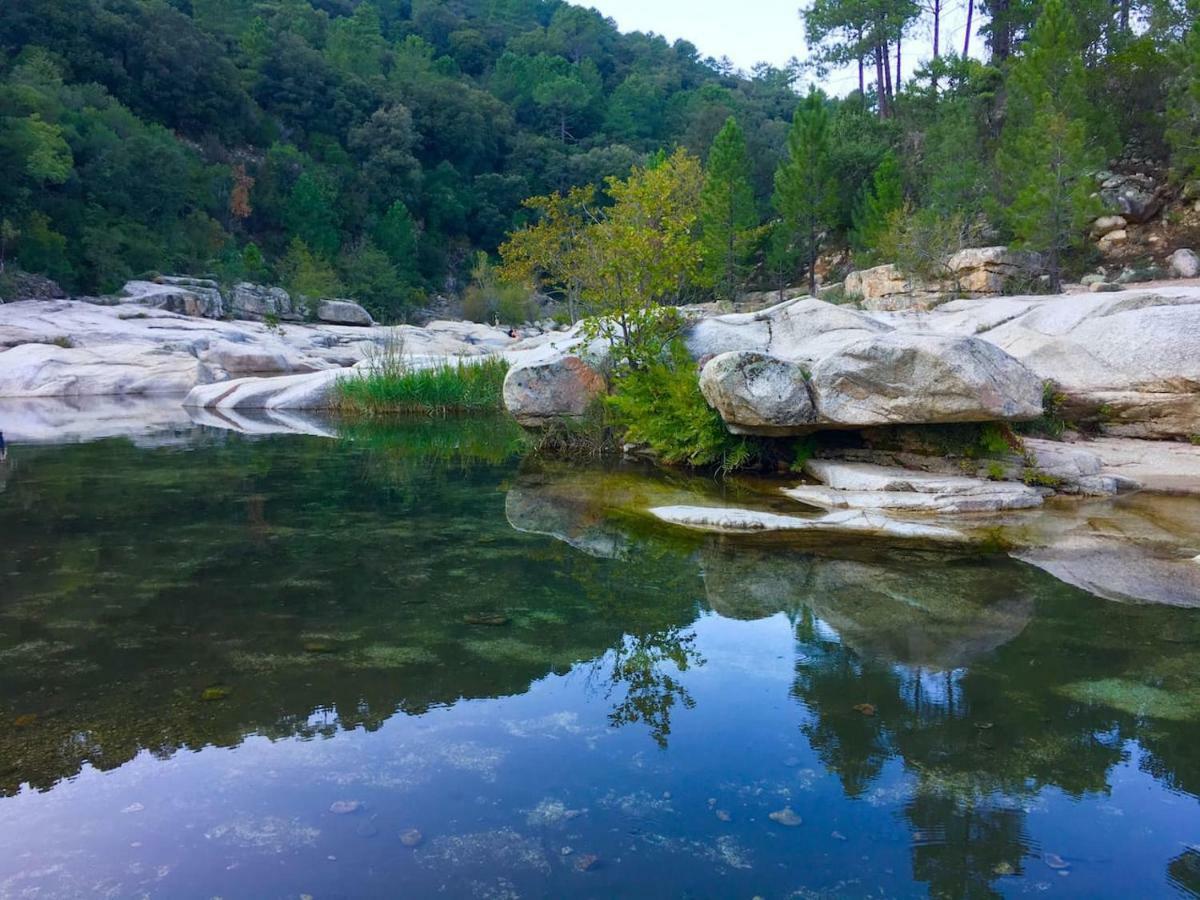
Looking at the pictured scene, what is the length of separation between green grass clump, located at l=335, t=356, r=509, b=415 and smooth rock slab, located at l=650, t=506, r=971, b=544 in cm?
777

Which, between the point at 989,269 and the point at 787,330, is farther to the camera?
the point at 989,269

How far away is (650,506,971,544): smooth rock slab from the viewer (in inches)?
219

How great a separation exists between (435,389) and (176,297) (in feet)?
72.0

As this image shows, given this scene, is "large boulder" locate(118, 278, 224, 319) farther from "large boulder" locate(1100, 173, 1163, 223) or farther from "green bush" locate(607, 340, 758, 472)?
"large boulder" locate(1100, 173, 1163, 223)

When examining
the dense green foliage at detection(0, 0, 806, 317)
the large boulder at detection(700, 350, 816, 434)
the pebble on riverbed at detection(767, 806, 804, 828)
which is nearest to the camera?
the pebble on riverbed at detection(767, 806, 804, 828)

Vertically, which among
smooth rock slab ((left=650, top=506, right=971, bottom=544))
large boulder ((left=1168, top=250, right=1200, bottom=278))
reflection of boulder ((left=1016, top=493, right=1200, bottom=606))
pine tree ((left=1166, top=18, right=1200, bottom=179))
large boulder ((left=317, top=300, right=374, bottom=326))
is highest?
pine tree ((left=1166, top=18, right=1200, bottom=179))

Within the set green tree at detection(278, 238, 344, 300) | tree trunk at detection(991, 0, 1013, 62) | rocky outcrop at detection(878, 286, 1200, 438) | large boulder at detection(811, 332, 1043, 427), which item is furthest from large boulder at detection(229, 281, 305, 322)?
large boulder at detection(811, 332, 1043, 427)

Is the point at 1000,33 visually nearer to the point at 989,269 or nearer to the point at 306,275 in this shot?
the point at 989,269

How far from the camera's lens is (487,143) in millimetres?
63500

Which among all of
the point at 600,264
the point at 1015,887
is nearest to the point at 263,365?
the point at 600,264

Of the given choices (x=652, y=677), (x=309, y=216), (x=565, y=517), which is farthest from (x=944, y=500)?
(x=309, y=216)

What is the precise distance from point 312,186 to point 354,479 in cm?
4659

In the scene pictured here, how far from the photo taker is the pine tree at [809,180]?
31.5 metres

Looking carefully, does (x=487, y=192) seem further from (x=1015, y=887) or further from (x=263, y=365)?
(x=1015, y=887)
